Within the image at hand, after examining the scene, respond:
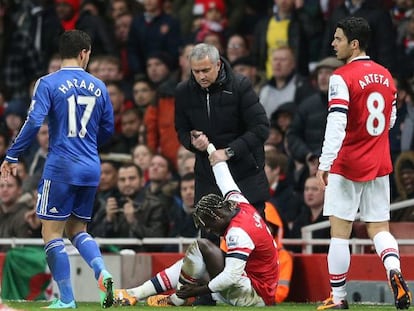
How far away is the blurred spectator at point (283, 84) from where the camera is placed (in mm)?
17047

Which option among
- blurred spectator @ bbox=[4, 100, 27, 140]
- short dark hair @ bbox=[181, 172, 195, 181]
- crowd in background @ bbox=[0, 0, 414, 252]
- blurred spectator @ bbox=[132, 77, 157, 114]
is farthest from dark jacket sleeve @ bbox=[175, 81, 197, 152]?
blurred spectator @ bbox=[4, 100, 27, 140]

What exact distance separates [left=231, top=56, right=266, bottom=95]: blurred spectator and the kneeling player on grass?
558 cm

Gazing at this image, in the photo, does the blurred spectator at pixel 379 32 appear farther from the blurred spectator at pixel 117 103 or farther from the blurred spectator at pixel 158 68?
the blurred spectator at pixel 117 103

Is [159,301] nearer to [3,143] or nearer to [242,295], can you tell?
[242,295]

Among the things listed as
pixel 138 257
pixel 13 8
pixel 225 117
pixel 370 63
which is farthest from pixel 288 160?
pixel 13 8

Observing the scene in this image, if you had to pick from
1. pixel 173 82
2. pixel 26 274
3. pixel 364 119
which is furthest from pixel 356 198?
pixel 173 82

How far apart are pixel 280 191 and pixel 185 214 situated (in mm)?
1061

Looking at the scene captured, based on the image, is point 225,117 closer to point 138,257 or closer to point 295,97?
point 138,257

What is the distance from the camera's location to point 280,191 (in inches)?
604

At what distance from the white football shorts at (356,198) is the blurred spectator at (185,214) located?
4.16 metres

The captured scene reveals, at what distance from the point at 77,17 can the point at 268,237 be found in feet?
28.8

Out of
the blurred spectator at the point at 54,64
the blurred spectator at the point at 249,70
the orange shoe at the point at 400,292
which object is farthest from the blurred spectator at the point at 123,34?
the orange shoe at the point at 400,292

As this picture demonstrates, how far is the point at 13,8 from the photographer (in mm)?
21297

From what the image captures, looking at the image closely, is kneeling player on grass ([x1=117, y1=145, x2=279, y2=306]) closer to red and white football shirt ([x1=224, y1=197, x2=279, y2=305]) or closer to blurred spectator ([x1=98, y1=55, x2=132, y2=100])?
red and white football shirt ([x1=224, y1=197, x2=279, y2=305])
